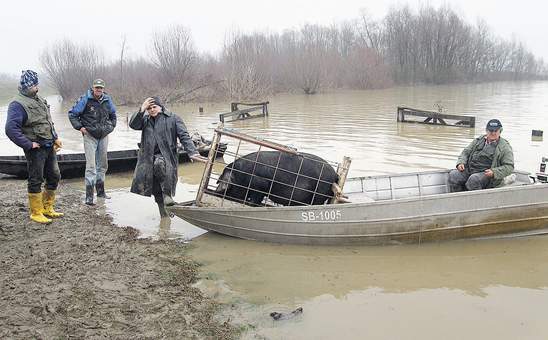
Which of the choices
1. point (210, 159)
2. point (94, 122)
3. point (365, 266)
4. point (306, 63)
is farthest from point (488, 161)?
point (306, 63)

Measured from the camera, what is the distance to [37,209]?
677 centimetres

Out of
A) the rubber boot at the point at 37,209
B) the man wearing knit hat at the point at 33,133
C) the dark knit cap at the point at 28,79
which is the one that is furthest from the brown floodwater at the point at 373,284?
the dark knit cap at the point at 28,79

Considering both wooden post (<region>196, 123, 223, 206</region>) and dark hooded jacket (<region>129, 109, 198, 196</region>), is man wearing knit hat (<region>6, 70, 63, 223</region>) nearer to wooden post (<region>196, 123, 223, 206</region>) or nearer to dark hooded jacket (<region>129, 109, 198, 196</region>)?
dark hooded jacket (<region>129, 109, 198, 196</region>)

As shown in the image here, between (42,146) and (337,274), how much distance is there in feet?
14.0

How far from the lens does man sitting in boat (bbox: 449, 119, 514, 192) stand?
672 centimetres

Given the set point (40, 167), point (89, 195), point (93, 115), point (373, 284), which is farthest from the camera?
point (89, 195)

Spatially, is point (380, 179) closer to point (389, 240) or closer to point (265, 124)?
point (389, 240)

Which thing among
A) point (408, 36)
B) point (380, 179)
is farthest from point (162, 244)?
point (408, 36)

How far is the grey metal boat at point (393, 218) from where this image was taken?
247 inches

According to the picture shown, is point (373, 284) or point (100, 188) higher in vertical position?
point (100, 188)

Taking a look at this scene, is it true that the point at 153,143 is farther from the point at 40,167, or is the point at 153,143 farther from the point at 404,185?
the point at 404,185

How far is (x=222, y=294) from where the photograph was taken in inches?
198

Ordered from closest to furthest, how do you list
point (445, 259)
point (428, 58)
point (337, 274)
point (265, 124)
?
1. point (337, 274)
2. point (445, 259)
3. point (265, 124)
4. point (428, 58)

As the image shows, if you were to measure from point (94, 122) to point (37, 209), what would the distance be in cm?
168
